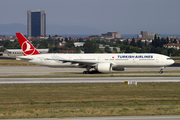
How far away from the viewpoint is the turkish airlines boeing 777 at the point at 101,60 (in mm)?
44656

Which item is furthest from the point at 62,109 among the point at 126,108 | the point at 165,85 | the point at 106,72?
the point at 106,72

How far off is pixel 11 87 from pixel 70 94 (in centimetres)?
759

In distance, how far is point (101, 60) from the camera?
46094mm

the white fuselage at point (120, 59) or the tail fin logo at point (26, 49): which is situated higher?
the tail fin logo at point (26, 49)

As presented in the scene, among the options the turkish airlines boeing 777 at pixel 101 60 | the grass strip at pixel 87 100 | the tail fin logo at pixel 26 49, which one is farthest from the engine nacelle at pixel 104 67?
the grass strip at pixel 87 100

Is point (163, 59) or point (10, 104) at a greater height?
point (163, 59)

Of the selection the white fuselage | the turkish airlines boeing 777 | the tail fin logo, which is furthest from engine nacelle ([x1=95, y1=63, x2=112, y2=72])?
the tail fin logo

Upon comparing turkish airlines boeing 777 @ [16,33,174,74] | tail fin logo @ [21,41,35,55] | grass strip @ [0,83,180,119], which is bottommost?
grass strip @ [0,83,180,119]

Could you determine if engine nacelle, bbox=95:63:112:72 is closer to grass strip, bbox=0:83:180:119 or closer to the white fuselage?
the white fuselage

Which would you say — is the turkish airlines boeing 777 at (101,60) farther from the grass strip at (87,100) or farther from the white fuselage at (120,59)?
the grass strip at (87,100)

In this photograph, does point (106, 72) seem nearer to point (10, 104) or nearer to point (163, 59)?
point (163, 59)

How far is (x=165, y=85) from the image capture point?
3123cm

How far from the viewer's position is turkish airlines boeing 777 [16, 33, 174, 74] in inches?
1758

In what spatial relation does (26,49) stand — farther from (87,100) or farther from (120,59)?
(87,100)
